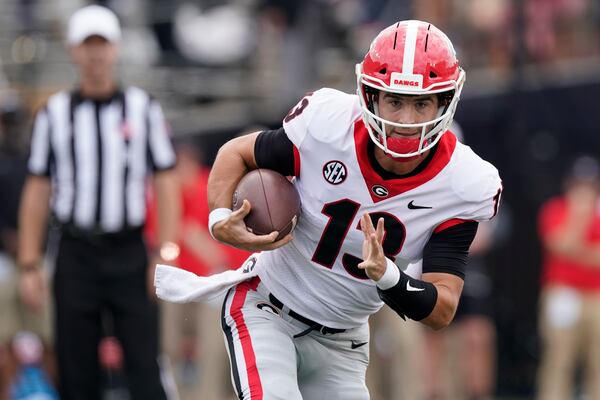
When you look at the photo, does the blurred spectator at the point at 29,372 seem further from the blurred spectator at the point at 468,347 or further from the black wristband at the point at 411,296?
the black wristband at the point at 411,296

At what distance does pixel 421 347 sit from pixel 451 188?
17.2ft

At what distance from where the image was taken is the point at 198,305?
30.9 ft

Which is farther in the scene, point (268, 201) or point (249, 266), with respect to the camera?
point (249, 266)

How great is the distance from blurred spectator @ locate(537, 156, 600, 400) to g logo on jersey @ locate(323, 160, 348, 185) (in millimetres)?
4979

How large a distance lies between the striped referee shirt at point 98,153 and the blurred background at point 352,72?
2.72 metres

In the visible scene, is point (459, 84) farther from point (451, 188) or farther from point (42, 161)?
point (42, 161)

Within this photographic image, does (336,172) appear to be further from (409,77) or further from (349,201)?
(409,77)

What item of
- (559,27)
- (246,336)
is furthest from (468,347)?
(246,336)

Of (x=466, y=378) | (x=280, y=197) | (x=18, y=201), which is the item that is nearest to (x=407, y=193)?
(x=280, y=197)

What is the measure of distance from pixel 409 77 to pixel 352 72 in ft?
23.2

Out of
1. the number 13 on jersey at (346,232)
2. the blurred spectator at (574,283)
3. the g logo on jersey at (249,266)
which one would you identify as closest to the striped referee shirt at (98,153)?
the g logo on jersey at (249,266)

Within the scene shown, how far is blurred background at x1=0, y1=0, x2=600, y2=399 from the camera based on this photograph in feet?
34.0

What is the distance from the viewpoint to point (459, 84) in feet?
14.5

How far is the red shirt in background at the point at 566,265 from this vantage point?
30.3 feet
